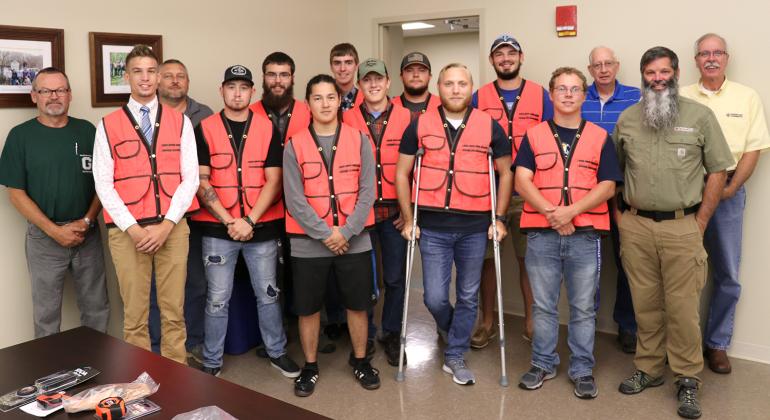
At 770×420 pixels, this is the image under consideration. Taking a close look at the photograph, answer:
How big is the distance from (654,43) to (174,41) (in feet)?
10.4

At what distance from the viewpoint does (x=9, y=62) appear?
353 centimetres

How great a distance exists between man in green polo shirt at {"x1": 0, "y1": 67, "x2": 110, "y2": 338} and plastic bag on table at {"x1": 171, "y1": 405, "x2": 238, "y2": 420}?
2209mm

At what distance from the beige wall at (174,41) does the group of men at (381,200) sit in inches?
9.4

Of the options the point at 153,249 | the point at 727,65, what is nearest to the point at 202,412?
the point at 153,249

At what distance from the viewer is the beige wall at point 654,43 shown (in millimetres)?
3926

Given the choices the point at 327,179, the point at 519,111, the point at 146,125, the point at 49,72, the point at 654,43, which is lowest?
the point at 327,179

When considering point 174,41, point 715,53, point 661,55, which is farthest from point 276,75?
point 715,53

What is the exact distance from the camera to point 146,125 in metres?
3.40

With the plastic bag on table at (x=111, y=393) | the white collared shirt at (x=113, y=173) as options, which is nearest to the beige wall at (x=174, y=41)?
the white collared shirt at (x=113, y=173)

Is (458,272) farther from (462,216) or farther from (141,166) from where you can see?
(141,166)

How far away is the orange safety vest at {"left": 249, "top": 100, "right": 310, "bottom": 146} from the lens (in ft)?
13.0

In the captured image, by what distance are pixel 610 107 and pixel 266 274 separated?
2342mm

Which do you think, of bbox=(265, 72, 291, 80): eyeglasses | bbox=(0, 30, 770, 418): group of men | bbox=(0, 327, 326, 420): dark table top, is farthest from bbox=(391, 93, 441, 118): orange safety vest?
bbox=(0, 327, 326, 420): dark table top

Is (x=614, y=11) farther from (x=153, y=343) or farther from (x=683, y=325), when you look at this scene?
(x=153, y=343)
